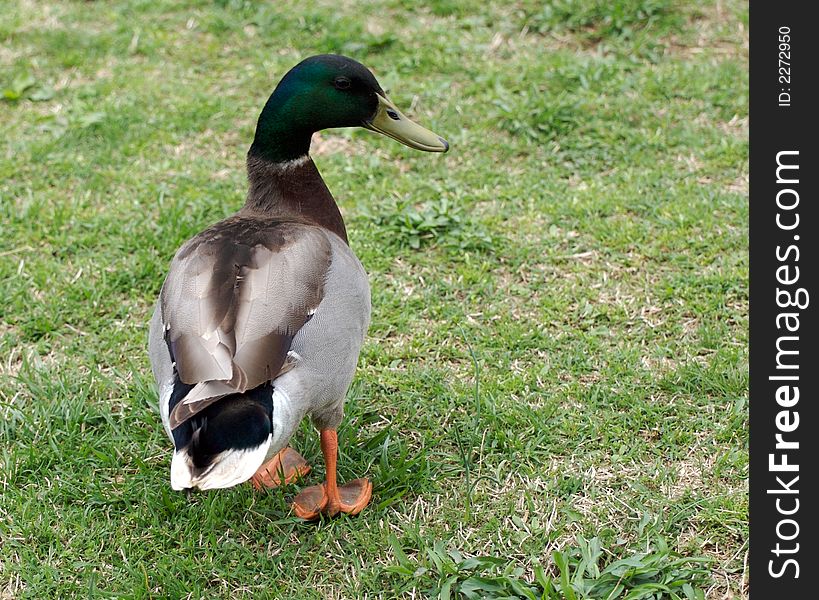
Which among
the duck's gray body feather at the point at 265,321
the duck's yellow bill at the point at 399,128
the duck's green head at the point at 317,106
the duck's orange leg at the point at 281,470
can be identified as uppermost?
the duck's green head at the point at 317,106

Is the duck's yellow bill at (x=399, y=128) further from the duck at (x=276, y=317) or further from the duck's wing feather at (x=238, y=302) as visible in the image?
the duck's wing feather at (x=238, y=302)

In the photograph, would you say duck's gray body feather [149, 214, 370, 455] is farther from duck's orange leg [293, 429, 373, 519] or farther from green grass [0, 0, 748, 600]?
green grass [0, 0, 748, 600]

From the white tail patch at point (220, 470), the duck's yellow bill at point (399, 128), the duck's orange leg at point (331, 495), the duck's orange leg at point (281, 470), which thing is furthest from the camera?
the duck's yellow bill at point (399, 128)

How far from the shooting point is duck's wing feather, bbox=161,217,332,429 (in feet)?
7.82

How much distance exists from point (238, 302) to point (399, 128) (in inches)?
39.1

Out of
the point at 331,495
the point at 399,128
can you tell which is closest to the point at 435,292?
the point at 399,128

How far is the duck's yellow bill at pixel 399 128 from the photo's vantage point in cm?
324

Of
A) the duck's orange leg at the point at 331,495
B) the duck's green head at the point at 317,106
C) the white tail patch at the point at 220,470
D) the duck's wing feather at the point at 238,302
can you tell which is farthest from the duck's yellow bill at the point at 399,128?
the white tail patch at the point at 220,470

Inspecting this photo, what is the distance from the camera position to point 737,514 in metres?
2.83

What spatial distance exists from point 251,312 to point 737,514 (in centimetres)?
153

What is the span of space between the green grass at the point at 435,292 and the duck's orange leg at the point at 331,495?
4 centimetres

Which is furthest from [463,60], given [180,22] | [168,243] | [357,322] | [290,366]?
[290,366]

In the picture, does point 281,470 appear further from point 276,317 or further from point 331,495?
point 276,317
